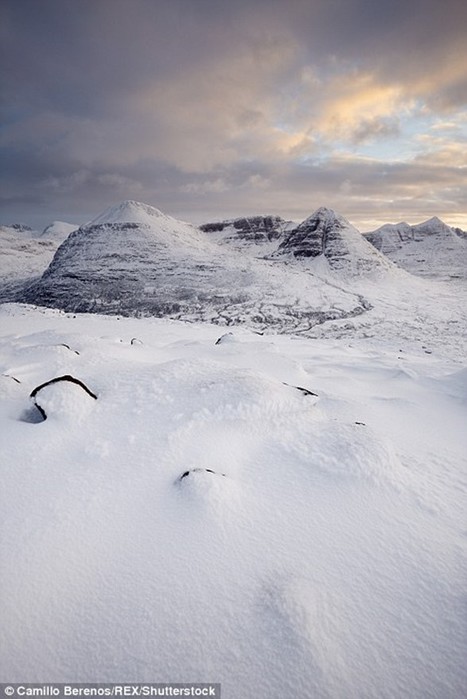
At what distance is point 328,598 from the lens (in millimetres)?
2457

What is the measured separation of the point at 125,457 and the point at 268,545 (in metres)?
1.93

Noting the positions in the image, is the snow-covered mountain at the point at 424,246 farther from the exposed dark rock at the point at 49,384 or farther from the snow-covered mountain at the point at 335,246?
the exposed dark rock at the point at 49,384

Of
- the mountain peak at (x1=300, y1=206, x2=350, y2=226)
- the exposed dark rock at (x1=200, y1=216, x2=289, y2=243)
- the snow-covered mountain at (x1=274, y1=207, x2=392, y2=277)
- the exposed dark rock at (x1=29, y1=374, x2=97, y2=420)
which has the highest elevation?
the exposed dark rock at (x1=200, y1=216, x2=289, y2=243)

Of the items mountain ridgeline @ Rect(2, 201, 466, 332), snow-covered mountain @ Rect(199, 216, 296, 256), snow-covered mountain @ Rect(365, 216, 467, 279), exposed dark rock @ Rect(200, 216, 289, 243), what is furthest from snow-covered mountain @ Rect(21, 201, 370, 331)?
exposed dark rock @ Rect(200, 216, 289, 243)

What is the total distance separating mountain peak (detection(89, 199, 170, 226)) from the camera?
75500 mm

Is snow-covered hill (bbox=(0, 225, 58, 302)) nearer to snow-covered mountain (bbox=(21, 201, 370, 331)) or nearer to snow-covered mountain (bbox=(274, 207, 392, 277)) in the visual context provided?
snow-covered mountain (bbox=(21, 201, 370, 331))

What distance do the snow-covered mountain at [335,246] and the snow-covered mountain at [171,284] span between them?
15639 mm

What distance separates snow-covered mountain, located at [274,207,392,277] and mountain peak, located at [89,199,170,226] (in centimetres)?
3257

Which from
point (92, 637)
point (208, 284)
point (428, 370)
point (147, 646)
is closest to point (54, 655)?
point (92, 637)

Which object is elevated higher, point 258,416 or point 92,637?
point 258,416

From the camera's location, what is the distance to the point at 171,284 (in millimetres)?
51594

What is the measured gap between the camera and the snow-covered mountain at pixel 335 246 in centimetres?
6662

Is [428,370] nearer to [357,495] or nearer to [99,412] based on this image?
[357,495]

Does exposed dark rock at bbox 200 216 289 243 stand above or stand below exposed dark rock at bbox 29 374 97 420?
above
